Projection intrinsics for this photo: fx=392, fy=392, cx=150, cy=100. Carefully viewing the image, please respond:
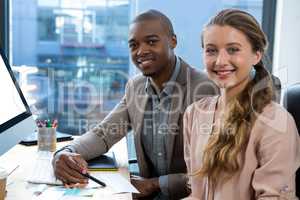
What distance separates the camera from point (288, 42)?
2.23m

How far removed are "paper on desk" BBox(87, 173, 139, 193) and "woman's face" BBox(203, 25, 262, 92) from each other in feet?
1.49

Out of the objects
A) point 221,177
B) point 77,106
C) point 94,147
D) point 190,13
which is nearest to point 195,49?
point 190,13

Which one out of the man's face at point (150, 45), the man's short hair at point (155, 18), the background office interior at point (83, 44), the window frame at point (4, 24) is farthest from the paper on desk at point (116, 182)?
the window frame at point (4, 24)

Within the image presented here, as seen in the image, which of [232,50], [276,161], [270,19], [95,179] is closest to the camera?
[276,161]

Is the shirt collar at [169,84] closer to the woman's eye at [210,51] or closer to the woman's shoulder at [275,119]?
the woman's eye at [210,51]

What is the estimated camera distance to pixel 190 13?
7.76 ft

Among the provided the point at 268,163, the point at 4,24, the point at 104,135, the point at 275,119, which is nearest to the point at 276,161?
the point at 268,163

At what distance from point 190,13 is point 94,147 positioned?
1.14 m

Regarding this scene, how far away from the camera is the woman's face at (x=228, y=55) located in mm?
1213

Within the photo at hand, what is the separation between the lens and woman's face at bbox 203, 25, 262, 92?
1.21m

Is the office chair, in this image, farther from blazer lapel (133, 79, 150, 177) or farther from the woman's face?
blazer lapel (133, 79, 150, 177)

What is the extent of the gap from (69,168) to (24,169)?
243 millimetres

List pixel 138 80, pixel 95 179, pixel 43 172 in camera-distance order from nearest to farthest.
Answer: pixel 95 179
pixel 43 172
pixel 138 80

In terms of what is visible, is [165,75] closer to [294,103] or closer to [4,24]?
[294,103]
